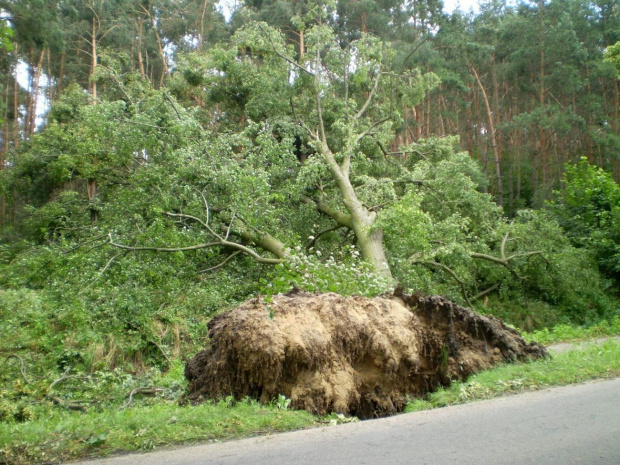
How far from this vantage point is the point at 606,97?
30750 millimetres

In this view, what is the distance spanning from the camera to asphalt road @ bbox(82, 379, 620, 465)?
12.7ft

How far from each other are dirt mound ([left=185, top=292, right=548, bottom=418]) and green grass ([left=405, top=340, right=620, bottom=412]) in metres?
0.32

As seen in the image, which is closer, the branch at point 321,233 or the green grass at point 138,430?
the green grass at point 138,430

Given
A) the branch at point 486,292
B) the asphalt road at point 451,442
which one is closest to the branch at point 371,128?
Result: the branch at point 486,292

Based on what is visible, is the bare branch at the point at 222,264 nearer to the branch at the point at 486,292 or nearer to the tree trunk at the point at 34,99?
the branch at the point at 486,292

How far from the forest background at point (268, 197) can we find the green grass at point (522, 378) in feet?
8.28

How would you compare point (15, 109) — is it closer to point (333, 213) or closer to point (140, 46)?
point (140, 46)

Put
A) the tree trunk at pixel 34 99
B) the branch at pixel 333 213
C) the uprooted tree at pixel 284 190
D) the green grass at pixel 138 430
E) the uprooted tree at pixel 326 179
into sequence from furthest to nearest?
the tree trunk at pixel 34 99 → the branch at pixel 333 213 → the uprooted tree at pixel 326 179 → the uprooted tree at pixel 284 190 → the green grass at pixel 138 430

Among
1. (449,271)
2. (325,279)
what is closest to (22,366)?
(325,279)

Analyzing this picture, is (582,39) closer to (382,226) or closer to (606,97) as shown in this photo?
(606,97)

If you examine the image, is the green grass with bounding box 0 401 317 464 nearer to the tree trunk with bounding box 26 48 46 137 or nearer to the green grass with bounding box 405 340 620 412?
the green grass with bounding box 405 340 620 412

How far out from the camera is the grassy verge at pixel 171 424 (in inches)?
165

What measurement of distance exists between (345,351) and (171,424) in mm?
2271

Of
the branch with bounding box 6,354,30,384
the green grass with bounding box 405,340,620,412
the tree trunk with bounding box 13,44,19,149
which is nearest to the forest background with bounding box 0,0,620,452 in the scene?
the branch with bounding box 6,354,30,384
